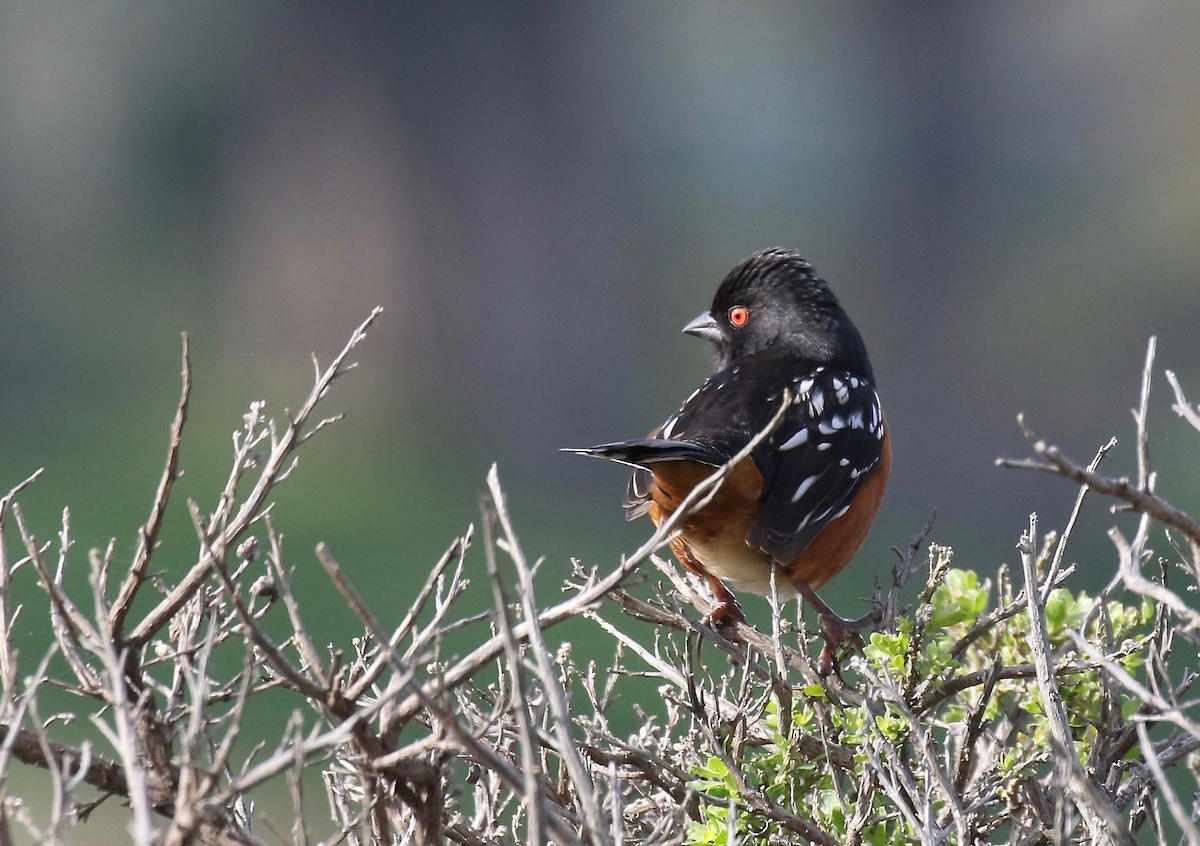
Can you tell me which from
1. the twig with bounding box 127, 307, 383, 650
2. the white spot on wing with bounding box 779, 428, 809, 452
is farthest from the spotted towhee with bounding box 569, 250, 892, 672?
the twig with bounding box 127, 307, 383, 650

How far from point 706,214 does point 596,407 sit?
1522 millimetres

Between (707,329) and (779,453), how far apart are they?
2.16 feet

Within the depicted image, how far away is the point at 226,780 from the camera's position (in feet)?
4.31

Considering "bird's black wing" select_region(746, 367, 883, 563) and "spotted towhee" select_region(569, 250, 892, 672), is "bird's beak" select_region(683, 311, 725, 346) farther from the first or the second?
"bird's black wing" select_region(746, 367, 883, 563)

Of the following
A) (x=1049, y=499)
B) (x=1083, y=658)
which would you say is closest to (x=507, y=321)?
(x=1049, y=499)

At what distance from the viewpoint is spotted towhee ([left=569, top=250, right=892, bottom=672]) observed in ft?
6.98

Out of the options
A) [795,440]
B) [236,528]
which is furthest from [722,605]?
[236,528]

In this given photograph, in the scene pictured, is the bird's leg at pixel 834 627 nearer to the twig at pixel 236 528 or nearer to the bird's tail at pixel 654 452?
the bird's tail at pixel 654 452

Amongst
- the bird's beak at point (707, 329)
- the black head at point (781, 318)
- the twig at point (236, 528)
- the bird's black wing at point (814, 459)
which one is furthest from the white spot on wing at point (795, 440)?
the twig at point (236, 528)

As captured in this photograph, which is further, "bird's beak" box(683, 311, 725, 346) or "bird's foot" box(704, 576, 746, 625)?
"bird's beak" box(683, 311, 725, 346)

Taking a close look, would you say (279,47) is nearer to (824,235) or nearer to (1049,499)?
(824,235)

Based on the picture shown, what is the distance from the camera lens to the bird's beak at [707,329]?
9.48 ft

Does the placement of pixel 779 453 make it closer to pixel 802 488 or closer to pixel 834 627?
pixel 802 488

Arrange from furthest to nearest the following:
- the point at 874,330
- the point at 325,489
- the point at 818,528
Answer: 1. the point at 874,330
2. the point at 325,489
3. the point at 818,528
